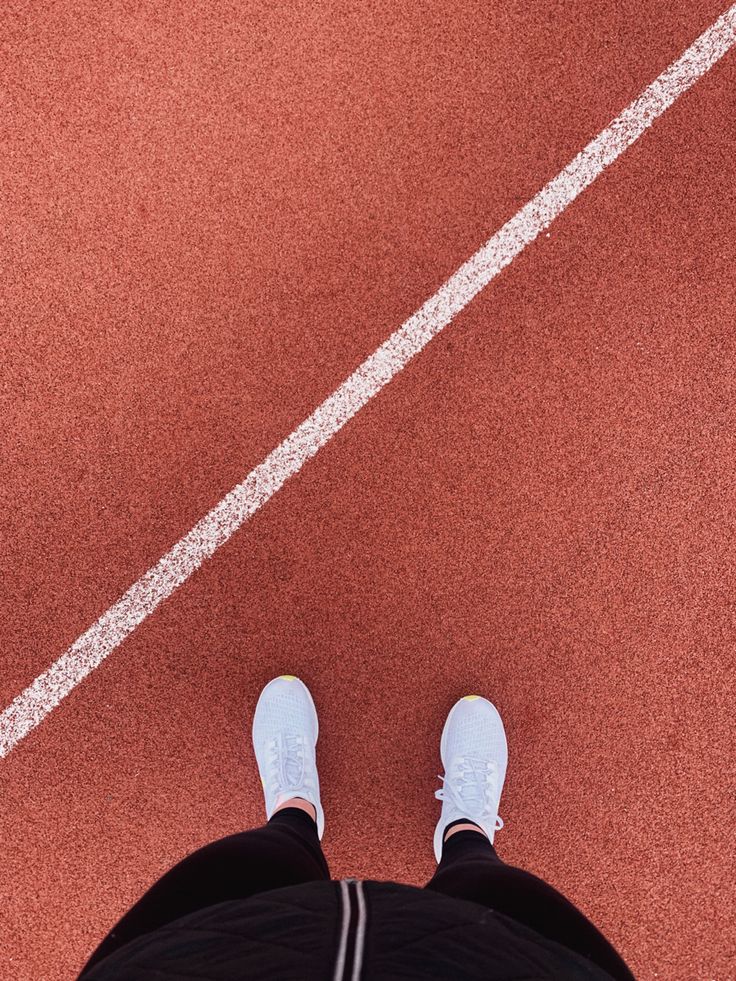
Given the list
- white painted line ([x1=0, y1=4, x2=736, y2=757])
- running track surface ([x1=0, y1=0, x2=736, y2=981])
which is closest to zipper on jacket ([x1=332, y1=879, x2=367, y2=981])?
running track surface ([x1=0, y1=0, x2=736, y2=981])

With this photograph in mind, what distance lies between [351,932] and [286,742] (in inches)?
33.7

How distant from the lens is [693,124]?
74.7 inches

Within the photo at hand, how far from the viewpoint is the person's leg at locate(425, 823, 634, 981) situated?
120 centimetres

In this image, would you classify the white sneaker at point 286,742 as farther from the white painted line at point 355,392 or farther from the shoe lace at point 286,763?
the white painted line at point 355,392

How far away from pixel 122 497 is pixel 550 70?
1.80m

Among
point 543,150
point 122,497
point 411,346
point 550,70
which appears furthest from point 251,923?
point 550,70

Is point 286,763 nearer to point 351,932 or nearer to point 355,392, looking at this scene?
point 351,932

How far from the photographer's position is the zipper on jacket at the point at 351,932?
0.91 meters

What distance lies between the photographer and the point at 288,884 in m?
1.35

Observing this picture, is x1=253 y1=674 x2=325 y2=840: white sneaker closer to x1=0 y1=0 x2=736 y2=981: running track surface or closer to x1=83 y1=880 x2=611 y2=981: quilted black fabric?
x1=0 y1=0 x2=736 y2=981: running track surface

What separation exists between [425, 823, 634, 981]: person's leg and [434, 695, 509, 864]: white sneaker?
246mm

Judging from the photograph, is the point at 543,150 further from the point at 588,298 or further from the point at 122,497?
the point at 122,497

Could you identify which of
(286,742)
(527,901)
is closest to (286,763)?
(286,742)

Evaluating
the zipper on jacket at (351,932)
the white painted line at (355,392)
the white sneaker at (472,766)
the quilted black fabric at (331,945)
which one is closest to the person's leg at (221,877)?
the quilted black fabric at (331,945)
